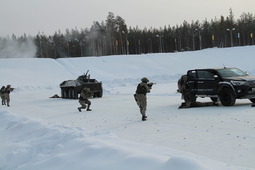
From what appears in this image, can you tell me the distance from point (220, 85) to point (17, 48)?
114m

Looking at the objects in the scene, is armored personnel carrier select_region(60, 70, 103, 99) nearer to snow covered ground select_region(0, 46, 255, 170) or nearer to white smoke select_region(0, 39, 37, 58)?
snow covered ground select_region(0, 46, 255, 170)

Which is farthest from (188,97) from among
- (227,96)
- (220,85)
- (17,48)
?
(17,48)

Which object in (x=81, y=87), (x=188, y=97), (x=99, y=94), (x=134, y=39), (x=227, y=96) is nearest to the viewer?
(x=227, y=96)

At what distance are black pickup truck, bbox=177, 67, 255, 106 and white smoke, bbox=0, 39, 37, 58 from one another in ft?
324

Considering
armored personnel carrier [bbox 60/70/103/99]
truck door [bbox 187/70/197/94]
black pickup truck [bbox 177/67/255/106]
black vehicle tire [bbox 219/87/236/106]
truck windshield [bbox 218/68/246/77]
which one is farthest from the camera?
armored personnel carrier [bbox 60/70/103/99]

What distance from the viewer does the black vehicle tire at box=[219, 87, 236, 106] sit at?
1438cm

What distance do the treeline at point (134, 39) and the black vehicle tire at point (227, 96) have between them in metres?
89.3

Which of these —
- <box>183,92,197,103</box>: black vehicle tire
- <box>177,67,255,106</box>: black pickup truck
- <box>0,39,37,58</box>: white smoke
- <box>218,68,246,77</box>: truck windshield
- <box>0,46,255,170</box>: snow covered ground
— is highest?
<box>0,39,37,58</box>: white smoke

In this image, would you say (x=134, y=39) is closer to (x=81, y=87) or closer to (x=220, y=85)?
(x=81, y=87)

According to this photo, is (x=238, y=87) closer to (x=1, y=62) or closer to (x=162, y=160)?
(x=162, y=160)

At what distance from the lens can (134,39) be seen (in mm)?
112500

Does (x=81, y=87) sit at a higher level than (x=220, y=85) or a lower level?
higher

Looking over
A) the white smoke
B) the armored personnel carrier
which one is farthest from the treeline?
the armored personnel carrier

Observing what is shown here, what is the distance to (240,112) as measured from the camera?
1255 centimetres
